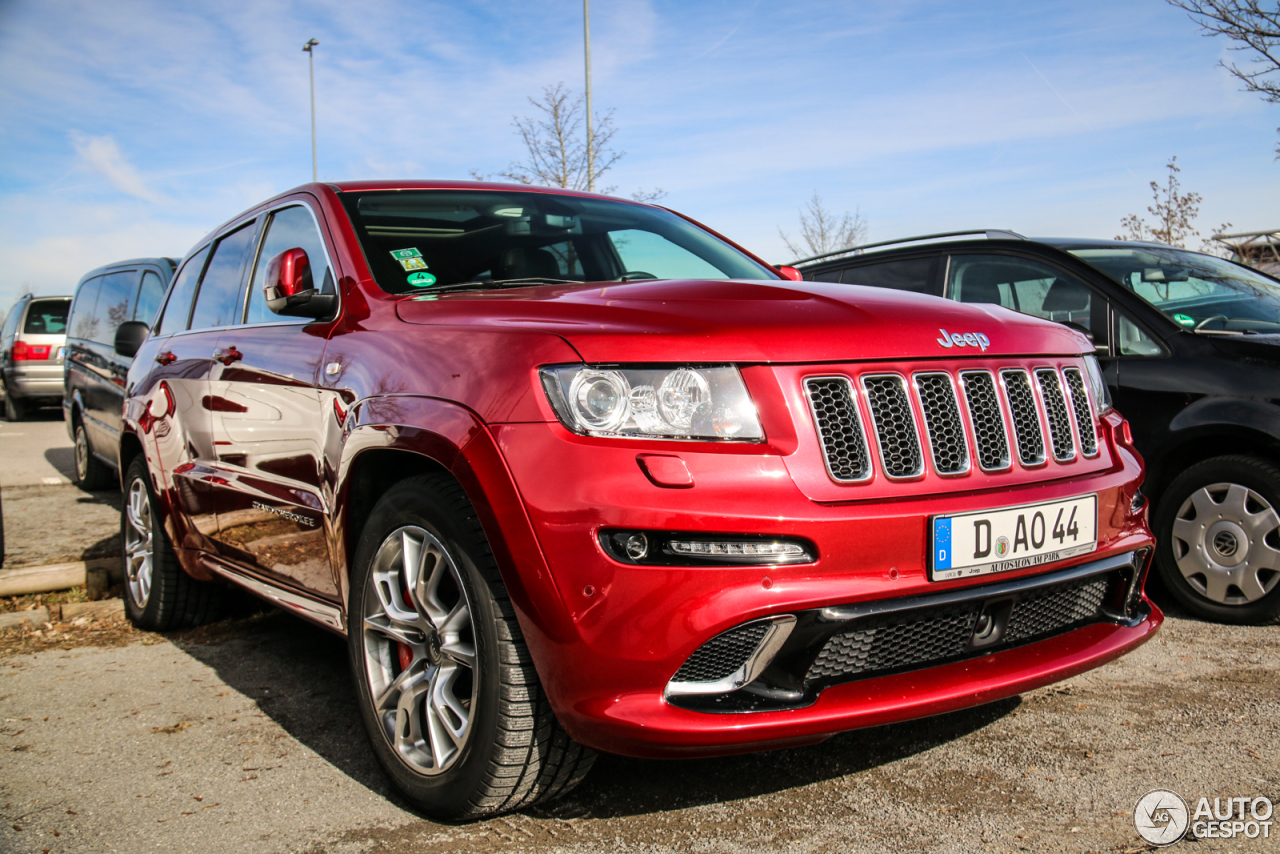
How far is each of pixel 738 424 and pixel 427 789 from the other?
121cm

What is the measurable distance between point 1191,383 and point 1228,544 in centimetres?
69

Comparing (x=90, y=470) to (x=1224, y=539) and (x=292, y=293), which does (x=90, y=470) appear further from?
(x=1224, y=539)

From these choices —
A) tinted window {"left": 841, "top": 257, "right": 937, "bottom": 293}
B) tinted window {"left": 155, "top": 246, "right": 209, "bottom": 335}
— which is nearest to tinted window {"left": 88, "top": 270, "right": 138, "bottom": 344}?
tinted window {"left": 155, "top": 246, "right": 209, "bottom": 335}

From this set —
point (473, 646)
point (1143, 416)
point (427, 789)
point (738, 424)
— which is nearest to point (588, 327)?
point (738, 424)

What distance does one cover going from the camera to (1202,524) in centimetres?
409

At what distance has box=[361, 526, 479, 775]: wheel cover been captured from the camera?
243cm

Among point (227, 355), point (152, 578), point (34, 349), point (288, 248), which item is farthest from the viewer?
point (34, 349)

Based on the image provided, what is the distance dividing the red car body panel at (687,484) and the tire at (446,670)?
0.10 m

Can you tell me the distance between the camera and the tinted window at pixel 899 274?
562 cm

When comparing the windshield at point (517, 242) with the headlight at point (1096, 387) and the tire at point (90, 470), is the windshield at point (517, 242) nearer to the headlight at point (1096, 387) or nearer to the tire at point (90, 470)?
the headlight at point (1096, 387)

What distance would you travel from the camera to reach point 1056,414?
2.66m

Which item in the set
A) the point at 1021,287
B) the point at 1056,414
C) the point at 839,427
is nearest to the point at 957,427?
the point at 839,427

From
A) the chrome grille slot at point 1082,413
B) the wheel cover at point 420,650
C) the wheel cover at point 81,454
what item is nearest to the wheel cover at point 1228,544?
the chrome grille slot at point 1082,413

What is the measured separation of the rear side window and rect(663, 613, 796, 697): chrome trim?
1670cm
